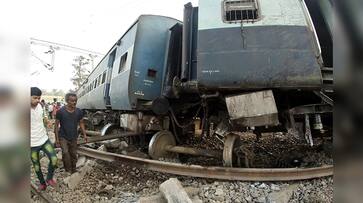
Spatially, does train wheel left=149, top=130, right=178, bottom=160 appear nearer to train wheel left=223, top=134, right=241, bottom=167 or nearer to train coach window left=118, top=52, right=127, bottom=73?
train wheel left=223, top=134, right=241, bottom=167

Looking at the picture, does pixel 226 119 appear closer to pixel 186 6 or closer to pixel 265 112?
pixel 265 112

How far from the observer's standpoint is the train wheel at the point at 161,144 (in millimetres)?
5961

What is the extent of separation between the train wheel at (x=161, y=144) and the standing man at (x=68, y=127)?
52.5 inches

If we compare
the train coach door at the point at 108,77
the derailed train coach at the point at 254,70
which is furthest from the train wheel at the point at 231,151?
the train coach door at the point at 108,77

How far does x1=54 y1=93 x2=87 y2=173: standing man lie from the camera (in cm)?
534

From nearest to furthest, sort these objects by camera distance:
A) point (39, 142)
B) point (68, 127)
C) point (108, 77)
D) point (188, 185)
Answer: point (39, 142) < point (188, 185) < point (68, 127) < point (108, 77)

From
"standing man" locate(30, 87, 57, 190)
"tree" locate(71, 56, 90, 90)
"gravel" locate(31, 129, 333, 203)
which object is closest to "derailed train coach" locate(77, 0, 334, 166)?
"gravel" locate(31, 129, 333, 203)

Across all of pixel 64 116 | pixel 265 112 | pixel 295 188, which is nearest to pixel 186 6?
pixel 265 112

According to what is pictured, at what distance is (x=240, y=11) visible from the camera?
475 centimetres

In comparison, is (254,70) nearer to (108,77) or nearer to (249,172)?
(249,172)

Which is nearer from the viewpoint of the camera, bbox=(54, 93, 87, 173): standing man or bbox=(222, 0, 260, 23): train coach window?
bbox=(222, 0, 260, 23): train coach window

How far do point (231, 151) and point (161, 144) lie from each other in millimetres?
1751

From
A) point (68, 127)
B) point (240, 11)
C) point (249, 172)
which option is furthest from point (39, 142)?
point (240, 11)

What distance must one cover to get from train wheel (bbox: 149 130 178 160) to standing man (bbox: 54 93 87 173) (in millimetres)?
1334
